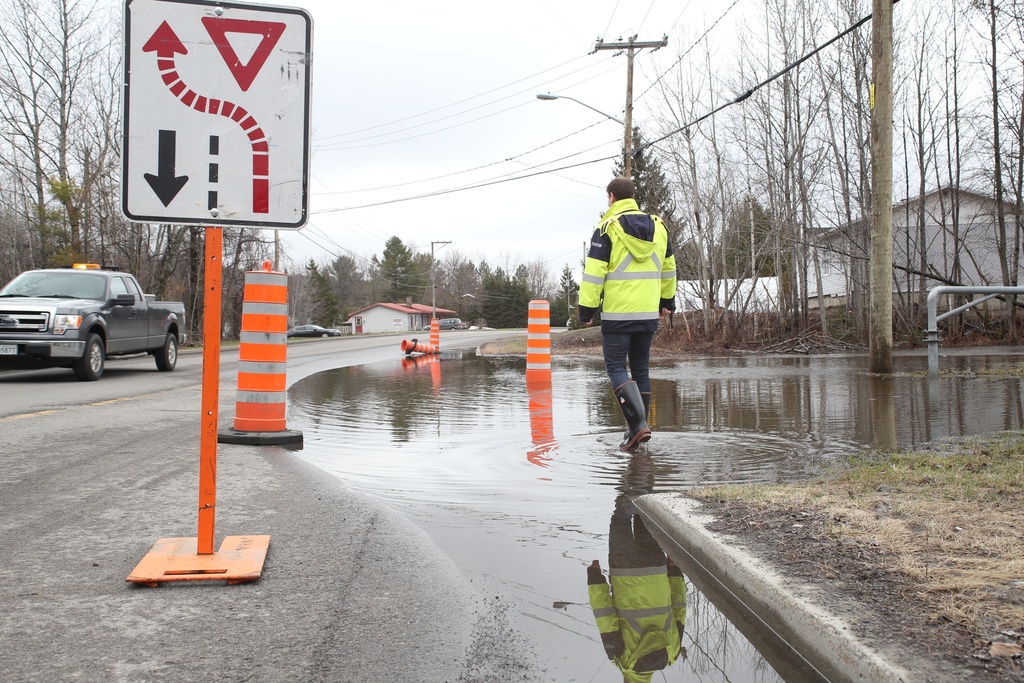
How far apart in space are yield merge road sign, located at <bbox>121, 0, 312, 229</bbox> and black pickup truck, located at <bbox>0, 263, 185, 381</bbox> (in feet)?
34.1

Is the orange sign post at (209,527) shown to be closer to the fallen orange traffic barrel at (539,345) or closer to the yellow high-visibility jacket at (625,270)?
the yellow high-visibility jacket at (625,270)

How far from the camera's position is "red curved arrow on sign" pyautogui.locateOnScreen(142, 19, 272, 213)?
3.35 meters

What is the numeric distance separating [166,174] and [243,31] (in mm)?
701

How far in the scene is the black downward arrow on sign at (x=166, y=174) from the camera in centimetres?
332

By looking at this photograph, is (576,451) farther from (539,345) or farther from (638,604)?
(539,345)

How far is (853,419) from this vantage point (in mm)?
7504

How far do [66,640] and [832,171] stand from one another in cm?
2468

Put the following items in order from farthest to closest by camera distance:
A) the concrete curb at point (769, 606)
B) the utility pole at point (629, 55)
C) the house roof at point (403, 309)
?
the house roof at point (403, 309) < the utility pole at point (629, 55) < the concrete curb at point (769, 606)

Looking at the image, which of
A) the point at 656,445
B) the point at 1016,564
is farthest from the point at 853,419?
the point at 1016,564

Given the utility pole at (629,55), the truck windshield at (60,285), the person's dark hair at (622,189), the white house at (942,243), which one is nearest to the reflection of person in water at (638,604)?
the person's dark hair at (622,189)

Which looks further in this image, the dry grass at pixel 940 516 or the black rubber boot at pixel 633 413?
the black rubber boot at pixel 633 413

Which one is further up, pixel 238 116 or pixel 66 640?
pixel 238 116

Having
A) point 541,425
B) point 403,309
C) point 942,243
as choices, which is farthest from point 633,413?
point 403,309

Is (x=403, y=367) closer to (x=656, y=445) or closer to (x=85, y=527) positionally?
(x=656, y=445)
